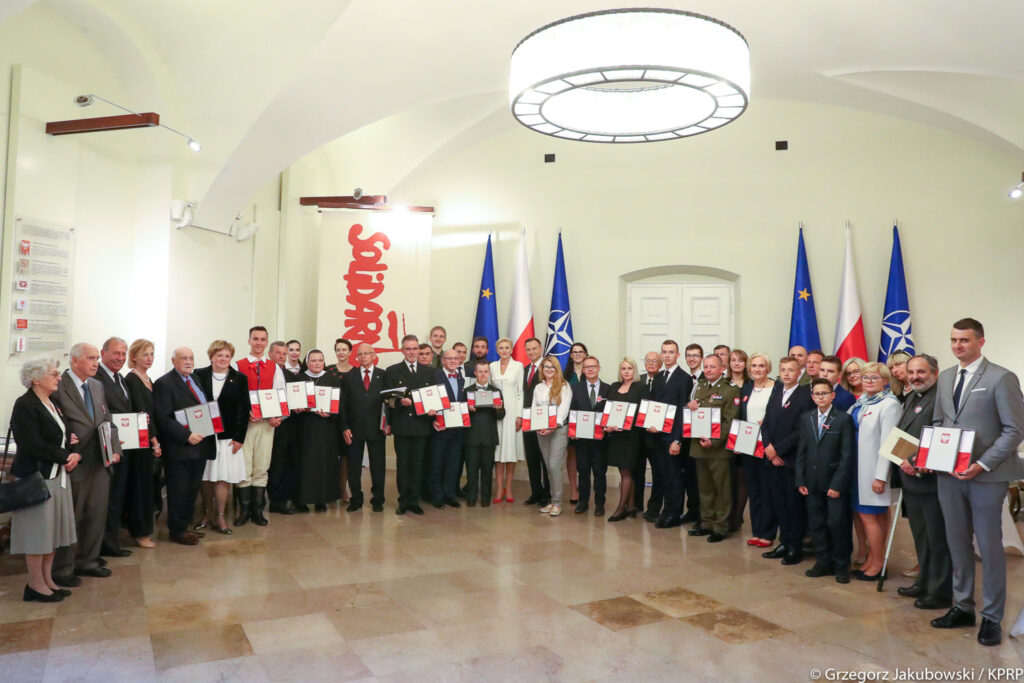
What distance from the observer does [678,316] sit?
927 centimetres

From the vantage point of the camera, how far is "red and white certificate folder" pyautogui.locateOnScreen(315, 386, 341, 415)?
6.50 m

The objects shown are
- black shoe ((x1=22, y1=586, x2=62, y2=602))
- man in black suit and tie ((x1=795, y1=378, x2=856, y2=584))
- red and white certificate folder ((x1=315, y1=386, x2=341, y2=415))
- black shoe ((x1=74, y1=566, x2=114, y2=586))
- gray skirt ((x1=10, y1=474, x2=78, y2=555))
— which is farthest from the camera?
red and white certificate folder ((x1=315, y1=386, x2=341, y2=415))

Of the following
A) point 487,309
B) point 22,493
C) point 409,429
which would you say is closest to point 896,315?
point 487,309

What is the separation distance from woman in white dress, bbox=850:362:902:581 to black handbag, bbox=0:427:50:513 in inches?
188

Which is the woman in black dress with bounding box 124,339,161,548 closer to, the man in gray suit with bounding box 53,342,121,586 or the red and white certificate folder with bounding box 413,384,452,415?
the man in gray suit with bounding box 53,342,121,586

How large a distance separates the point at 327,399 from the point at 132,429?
5.72ft

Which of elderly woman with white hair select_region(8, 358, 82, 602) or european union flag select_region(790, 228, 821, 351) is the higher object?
european union flag select_region(790, 228, 821, 351)

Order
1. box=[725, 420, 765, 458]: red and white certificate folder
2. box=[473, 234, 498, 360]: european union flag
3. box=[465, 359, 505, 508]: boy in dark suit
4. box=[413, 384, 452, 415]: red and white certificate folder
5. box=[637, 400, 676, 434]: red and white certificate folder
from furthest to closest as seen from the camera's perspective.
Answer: box=[473, 234, 498, 360]: european union flag, box=[465, 359, 505, 508]: boy in dark suit, box=[413, 384, 452, 415]: red and white certificate folder, box=[637, 400, 676, 434]: red and white certificate folder, box=[725, 420, 765, 458]: red and white certificate folder

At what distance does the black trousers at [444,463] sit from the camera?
22.9ft

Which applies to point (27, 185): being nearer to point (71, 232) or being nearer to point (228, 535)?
point (71, 232)

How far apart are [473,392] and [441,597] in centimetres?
287

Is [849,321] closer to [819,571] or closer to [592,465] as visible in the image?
[592,465]

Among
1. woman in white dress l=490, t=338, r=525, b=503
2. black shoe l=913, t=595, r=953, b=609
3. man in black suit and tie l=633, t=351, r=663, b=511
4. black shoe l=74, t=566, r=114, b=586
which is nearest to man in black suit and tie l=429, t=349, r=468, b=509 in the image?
woman in white dress l=490, t=338, r=525, b=503

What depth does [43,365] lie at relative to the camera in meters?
4.16
